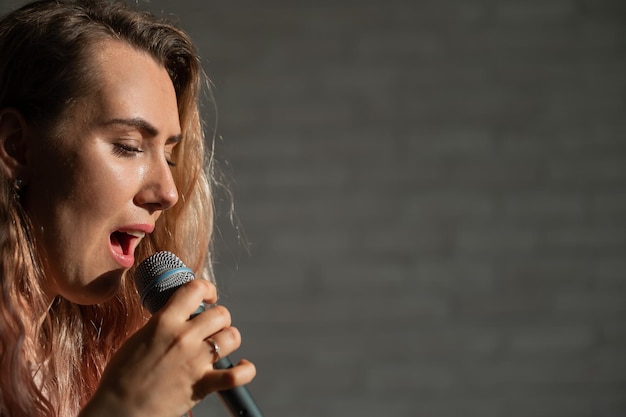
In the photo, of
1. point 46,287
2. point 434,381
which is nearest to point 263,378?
point 434,381

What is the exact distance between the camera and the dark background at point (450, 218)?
3.03 metres

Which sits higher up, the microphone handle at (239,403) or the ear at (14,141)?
the ear at (14,141)

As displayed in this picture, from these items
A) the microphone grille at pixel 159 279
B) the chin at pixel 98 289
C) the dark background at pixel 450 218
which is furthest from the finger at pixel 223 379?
the dark background at pixel 450 218

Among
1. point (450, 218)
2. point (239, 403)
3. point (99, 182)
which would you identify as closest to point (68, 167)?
point (99, 182)

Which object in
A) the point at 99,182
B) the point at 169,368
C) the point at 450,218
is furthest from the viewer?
the point at 450,218

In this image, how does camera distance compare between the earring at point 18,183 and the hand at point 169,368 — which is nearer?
the hand at point 169,368

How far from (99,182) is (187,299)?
24cm

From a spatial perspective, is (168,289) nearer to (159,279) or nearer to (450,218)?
(159,279)

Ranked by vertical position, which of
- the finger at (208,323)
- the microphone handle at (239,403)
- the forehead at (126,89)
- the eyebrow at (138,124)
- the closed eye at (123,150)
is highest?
the forehead at (126,89)

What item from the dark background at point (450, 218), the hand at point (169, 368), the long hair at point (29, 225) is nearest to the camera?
the hand at point (169, 368)

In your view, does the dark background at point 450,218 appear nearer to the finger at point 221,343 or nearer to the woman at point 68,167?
the woman at point 68,167

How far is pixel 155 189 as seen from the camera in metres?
1.25

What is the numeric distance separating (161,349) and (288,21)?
2190 millimetres

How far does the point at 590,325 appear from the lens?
304 centimetres
